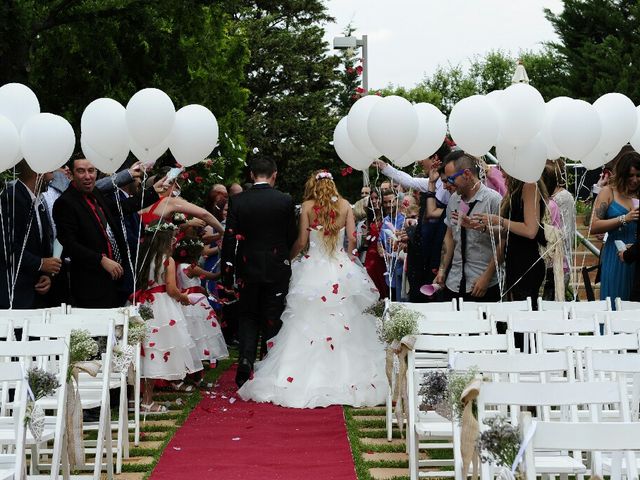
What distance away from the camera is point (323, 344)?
397 inches

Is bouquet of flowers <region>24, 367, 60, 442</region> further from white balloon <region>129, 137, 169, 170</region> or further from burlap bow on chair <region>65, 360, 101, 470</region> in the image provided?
white balloon <region>129, 137, 169, 170</region>

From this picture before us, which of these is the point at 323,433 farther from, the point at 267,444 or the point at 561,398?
the point at 561,398

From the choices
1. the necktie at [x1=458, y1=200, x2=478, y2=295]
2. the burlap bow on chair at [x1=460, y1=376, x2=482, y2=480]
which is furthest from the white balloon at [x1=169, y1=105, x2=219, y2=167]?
the burlap bow on chair at [x1=460, y1=376, x2=482, y2=480]

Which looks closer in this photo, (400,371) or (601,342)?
(601,342)

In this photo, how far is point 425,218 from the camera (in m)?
10.5

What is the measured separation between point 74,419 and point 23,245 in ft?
10.4

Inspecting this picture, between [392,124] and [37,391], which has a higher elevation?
[392,124]

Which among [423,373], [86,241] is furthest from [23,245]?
[423,373]

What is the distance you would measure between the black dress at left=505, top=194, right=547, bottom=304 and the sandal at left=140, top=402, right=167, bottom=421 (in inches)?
122

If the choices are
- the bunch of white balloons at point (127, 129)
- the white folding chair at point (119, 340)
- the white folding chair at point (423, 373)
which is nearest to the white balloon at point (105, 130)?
the bunch of white balloons at point (127, 129)

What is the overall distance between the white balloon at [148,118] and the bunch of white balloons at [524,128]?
5.54 feet

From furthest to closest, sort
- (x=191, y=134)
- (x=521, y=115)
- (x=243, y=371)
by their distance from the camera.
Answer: (x=243, y=371) < (x=191, y=134) < (x=521, y=115)

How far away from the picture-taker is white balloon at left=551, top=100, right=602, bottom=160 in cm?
848

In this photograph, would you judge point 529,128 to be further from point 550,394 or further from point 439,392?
point 550,394
